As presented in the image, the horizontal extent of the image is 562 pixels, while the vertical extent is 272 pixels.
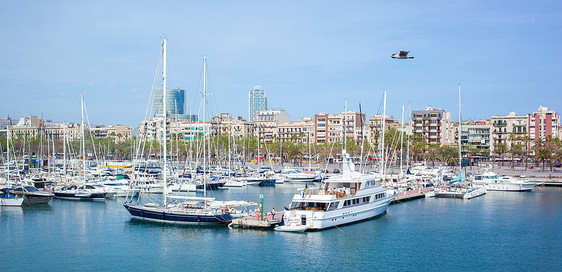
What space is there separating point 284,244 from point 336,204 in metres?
7.54

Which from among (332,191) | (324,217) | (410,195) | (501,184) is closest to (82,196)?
(332,191)

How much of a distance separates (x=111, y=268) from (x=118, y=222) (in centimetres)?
1638

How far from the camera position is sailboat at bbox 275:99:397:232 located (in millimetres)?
44438

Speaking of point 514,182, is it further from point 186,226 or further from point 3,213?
point 3,213

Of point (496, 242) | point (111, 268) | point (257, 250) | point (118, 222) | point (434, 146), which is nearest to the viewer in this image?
point (111, 268)

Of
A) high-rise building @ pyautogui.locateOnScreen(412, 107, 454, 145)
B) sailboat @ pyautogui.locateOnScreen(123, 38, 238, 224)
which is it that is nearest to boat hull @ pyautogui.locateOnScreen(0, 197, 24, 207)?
sailboat @ pyautogui.locateOnScreen(123, 38, 238, 224)

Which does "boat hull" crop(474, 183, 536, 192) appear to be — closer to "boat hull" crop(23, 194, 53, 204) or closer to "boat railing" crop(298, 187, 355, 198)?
"boat railing" crop(298, 187, 355, 198)

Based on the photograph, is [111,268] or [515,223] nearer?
[111,268]

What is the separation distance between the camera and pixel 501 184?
81375mm

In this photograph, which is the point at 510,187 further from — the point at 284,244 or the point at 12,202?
the point at 12,202

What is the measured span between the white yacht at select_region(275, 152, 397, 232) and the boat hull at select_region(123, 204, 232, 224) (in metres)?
5.58

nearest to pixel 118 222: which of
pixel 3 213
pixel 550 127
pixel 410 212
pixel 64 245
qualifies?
pixel 64 245

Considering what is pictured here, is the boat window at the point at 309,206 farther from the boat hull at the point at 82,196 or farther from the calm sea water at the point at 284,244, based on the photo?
the boat hull at the point at 82,196

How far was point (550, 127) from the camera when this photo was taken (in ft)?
496
